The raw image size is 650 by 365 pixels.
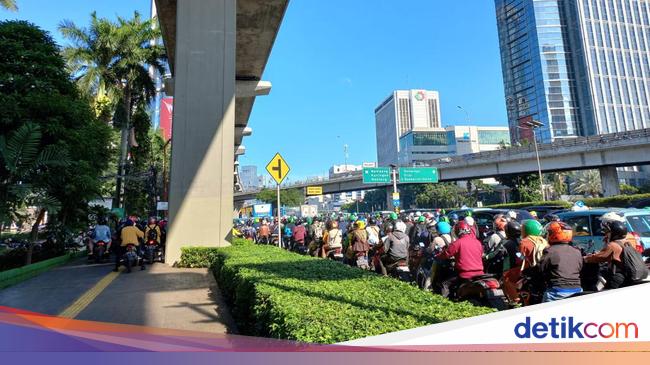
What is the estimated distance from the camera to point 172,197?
12430 millimetres

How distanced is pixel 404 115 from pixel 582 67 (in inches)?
2887

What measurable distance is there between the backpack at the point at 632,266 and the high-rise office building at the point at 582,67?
350 feet

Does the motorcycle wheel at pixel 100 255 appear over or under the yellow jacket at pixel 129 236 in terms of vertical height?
under

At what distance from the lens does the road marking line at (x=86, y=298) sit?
6609 millimetres

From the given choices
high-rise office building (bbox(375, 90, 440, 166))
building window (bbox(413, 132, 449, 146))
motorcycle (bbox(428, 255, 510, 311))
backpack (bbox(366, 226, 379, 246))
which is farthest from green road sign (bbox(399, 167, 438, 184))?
high-rise office building (bbox(375, 90, 440, 166))

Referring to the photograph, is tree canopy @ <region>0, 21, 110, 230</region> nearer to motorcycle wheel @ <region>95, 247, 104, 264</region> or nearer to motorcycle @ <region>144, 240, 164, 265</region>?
motorcycle wheel @ <region>95, 247, 104, 264</region>

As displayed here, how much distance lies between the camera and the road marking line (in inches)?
260

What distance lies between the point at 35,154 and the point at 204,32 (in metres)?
6.29

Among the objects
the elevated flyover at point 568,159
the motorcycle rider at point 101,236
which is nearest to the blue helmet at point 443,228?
the motorcycle rider at point 101,236

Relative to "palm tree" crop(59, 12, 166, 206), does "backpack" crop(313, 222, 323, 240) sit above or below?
below

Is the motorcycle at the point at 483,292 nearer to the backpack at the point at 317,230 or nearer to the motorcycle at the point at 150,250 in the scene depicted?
the backpack at the point at 317,230

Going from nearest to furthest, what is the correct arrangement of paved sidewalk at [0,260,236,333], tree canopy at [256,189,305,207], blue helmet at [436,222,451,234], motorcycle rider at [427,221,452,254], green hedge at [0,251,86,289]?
paved sidewalk at [0,260,236,333], motorcycle rider at [427,221,452,254], blue helmet at [436,222,451,234], green hedge at [0,251,86,289], tree canopy at [256,189,305,207]

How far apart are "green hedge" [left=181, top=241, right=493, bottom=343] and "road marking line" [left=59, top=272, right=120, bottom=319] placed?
2.65 metres

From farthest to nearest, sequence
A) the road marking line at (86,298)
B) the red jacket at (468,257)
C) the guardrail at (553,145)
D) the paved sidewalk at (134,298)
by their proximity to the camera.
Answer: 1. the guardrail at (553,145)
2. the road marking line at (86,298)
3. the paved sidewalk at (134,298)
4. the red jacket at (468,257)
